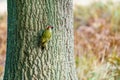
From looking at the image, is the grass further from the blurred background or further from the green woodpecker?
→ the green woodpecker

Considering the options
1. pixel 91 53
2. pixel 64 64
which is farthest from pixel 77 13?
pixel 64 64

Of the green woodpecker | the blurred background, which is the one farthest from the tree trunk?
the blurred background

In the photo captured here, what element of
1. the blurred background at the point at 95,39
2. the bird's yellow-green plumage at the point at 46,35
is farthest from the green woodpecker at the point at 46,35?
the blurred background at the point at 95,39

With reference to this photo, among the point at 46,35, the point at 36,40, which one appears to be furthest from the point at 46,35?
the point at 36,40

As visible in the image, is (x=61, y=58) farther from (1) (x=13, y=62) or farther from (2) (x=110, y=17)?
Result: (2) (x=110, y=17)

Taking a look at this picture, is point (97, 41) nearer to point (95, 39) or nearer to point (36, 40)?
point (95, 39)

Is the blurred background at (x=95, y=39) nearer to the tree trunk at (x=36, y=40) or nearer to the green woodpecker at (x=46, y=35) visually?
the tree trunk at (x=36, y=40)

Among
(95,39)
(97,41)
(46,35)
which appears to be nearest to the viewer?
(46,35)
